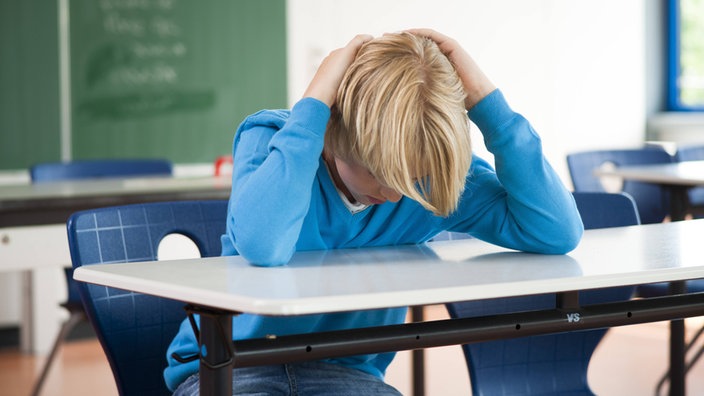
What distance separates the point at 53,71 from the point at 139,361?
3018 mm

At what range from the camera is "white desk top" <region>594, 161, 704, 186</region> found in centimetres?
299

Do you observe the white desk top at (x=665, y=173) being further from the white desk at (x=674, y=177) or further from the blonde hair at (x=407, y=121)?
the blonde hair at (x=407, y=121)

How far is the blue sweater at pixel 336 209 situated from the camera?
4.30 feet

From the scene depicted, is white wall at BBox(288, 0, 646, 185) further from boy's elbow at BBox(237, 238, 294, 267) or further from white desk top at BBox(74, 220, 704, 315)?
boy's elbow at BBox(237, 238, 294, 267)

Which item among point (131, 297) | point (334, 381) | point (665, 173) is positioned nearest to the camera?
point (334, 381)

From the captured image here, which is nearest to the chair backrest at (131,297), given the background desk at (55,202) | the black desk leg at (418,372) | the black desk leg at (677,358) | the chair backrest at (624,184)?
the black desk leg at (418,372)

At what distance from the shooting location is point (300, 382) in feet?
4.42

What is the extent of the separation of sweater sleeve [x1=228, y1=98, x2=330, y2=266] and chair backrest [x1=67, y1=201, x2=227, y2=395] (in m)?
0.35

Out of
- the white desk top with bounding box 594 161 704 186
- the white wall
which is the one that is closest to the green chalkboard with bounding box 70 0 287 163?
the white wall

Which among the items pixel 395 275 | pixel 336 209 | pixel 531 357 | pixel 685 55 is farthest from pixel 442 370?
pixel 685 55

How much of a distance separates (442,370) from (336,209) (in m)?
2.42

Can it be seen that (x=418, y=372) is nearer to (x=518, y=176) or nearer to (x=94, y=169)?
(x=518, y=176)

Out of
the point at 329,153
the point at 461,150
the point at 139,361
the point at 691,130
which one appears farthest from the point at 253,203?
the point at 691,130

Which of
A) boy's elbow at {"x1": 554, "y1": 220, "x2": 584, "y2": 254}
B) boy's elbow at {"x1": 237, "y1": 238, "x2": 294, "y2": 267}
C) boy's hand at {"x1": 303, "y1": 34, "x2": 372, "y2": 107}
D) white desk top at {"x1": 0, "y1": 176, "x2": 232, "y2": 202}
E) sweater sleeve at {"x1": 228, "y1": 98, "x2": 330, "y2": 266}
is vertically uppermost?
boy's hand at {"x1": 303, "y1": 34, "x2": 372, "y2": 107}
